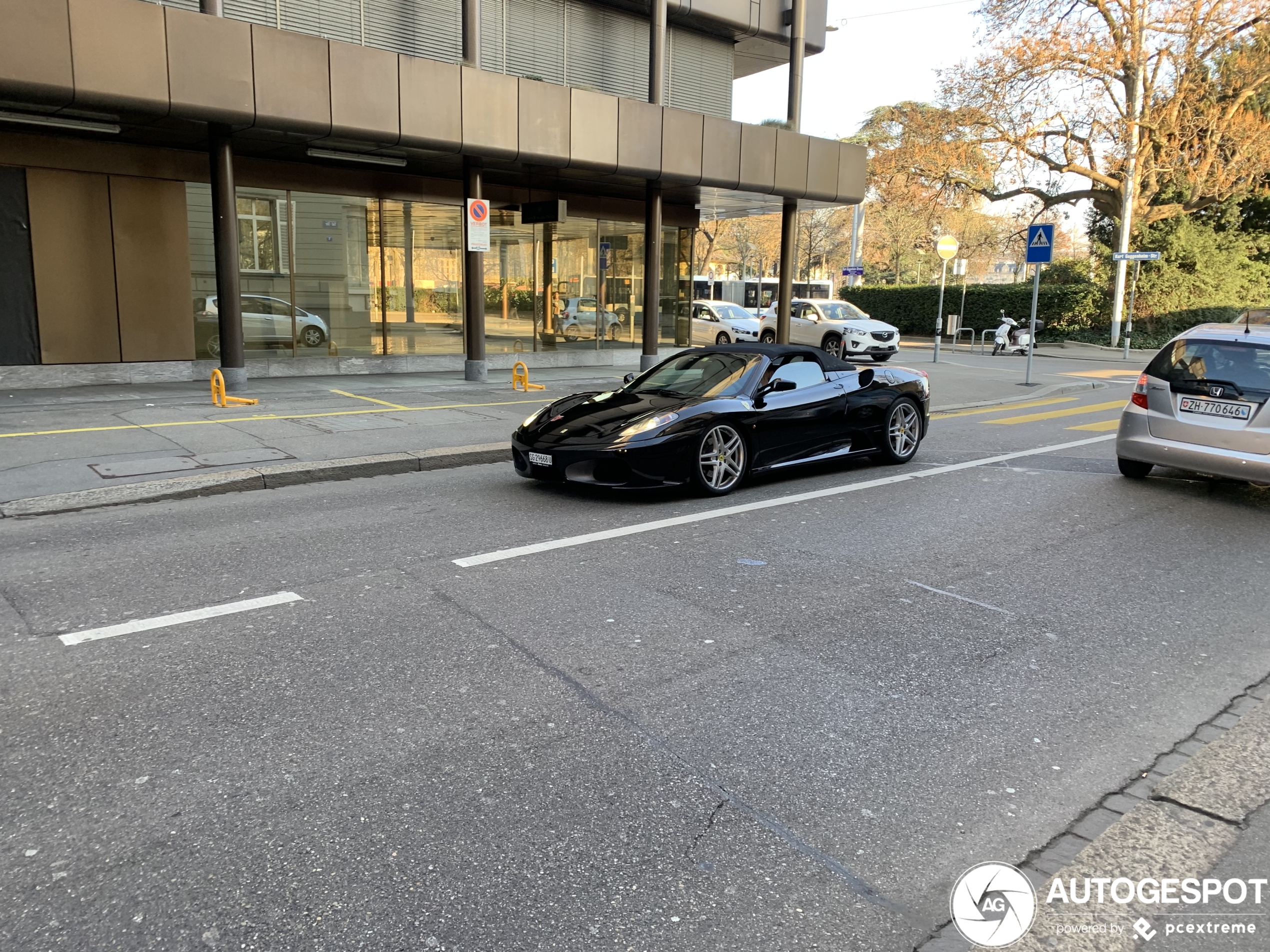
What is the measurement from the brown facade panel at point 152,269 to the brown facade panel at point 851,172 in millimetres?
13664

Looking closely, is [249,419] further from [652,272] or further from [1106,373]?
[1106,373]

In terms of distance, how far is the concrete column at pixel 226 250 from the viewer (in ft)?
45.2

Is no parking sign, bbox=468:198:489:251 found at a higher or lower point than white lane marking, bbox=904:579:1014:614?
higher

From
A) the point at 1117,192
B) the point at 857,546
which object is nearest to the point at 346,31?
the point at 857,546

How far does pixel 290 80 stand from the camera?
13508 mm

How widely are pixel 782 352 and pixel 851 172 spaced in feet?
46.1

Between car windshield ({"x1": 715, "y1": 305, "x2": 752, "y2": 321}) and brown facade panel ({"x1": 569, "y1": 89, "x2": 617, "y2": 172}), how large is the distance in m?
12.9

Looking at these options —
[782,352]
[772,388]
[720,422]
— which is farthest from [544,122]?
[720,422]

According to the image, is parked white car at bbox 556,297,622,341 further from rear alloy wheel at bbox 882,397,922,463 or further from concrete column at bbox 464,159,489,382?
rear alloy wheel at bbox 882,397,922,463

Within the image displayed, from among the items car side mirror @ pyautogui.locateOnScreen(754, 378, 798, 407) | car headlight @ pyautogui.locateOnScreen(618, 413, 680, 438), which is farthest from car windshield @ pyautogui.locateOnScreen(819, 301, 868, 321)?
car headlight @ pyautogui.locateOnScreen(618, 413, 680, 438)

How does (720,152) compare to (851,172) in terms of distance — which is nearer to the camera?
(720,152)

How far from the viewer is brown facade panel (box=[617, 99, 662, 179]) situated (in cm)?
1755

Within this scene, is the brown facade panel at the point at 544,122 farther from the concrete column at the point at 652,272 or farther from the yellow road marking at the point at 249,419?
the yellow road marking at the point at 249,419

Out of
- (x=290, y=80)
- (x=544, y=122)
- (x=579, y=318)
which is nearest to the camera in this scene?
(x=290, y=80)
